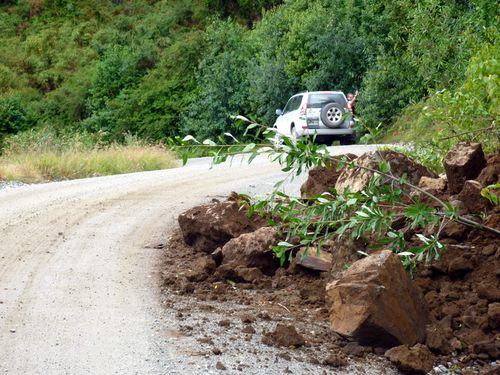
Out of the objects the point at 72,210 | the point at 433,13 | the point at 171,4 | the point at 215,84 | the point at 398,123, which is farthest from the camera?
the point at 171,4

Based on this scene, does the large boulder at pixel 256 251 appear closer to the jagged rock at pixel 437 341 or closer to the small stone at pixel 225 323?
the small stone at pixel 225 323

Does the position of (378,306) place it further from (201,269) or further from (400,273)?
(201,269)

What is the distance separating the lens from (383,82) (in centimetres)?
3278

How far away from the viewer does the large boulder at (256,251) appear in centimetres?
893

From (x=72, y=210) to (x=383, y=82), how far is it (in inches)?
833

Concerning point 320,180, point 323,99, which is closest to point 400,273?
point 320,180

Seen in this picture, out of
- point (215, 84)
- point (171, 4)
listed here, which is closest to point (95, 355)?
point (215, 84)

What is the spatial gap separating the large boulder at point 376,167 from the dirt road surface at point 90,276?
1.97 m

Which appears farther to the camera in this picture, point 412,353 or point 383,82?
point 383,82

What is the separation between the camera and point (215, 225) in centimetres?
992

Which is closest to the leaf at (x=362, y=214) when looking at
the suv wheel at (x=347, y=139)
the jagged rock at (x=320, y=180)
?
the jagged rock at (x=320, y=180)

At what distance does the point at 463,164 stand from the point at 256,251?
1.98m

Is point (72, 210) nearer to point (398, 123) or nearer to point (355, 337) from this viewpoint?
point (355, 337)

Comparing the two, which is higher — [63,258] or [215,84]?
[63,258]
